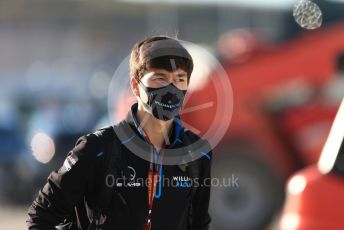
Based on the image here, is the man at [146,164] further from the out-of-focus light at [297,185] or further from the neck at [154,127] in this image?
the out-of-focus light at [297,185]

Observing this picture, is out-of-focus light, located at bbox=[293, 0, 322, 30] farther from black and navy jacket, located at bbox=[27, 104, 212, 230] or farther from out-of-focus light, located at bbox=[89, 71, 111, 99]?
out-of-focus light, located at bbox=[89, 71, 111, 99]

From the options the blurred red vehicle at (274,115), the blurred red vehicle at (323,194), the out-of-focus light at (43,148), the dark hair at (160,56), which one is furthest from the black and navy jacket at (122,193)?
the out-of-focus light at (43,148)

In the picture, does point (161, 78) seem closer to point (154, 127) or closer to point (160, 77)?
point (160, 77)

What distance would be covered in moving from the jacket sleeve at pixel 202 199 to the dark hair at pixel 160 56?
41 centimetres

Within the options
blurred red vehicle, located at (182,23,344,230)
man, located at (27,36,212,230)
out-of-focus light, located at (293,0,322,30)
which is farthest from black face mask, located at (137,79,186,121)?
blurred red vehicle, located at (182,23,344,230)

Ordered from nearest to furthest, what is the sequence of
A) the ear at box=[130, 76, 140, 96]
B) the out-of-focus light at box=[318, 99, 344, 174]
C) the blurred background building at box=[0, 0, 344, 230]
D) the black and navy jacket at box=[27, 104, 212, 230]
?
1. the black and navy jacket at box=[27, 104, 212, 230]
2. the ear at box=[130, 76, 140, 96]
3. the out-of-focus light at box=[318, 99, 344, 174]
4. the blurred background building at box=[0, 0, 344, 230]

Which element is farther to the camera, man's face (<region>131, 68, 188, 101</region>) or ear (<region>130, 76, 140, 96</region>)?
ear (<region>130, 76, 140, 96</region>)

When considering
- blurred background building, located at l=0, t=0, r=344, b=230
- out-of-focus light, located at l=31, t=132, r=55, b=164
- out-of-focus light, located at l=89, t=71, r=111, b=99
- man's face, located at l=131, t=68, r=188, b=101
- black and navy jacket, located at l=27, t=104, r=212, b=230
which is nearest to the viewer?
black and navy jacket, located at l=27, t=104, r=212, b=230

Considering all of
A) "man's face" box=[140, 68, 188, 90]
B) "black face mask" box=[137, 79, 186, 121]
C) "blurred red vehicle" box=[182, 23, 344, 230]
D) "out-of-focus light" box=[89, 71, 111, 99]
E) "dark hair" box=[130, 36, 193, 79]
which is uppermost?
"out-of-focus light" box=[89, 71, 111, 99]

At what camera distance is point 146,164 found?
3.50 meters

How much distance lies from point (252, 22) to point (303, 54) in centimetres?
4060

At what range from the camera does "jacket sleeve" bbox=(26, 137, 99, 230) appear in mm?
3432

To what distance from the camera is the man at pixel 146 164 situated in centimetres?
344

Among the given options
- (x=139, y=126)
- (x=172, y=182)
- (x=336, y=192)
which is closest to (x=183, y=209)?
(x=172, y=182)
